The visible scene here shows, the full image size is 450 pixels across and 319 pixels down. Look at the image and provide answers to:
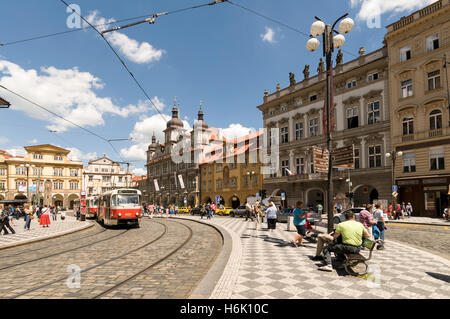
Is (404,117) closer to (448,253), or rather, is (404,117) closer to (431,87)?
(431,87)

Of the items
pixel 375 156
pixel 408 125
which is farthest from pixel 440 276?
pixel 375 156

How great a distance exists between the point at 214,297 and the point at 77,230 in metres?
16.3

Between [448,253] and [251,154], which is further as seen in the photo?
[251,154]

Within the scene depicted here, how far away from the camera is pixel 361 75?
97.8 feet

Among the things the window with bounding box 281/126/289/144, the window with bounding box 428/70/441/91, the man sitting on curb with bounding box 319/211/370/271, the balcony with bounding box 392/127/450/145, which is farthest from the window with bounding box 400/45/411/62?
the man sitting on curb with bounding box 319/211/370/271

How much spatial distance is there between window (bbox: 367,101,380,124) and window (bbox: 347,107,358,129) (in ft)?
4.49

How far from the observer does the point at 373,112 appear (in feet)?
94.7

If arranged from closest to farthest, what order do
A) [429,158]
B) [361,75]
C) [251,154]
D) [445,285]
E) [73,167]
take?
1. [445,285]
2. [429,158]
3. [361,75]
4. [251,154]
5. [73,167]

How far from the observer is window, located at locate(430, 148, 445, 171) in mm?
23672

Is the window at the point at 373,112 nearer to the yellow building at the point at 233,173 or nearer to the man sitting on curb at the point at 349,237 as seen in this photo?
the yellow building at the point at 233,173

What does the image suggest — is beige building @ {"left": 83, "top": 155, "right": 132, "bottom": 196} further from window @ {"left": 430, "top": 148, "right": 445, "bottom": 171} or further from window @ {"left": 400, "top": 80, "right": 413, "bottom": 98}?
window @ {"left": 430, "top": 148, "right": 445, "bottom": 171}
